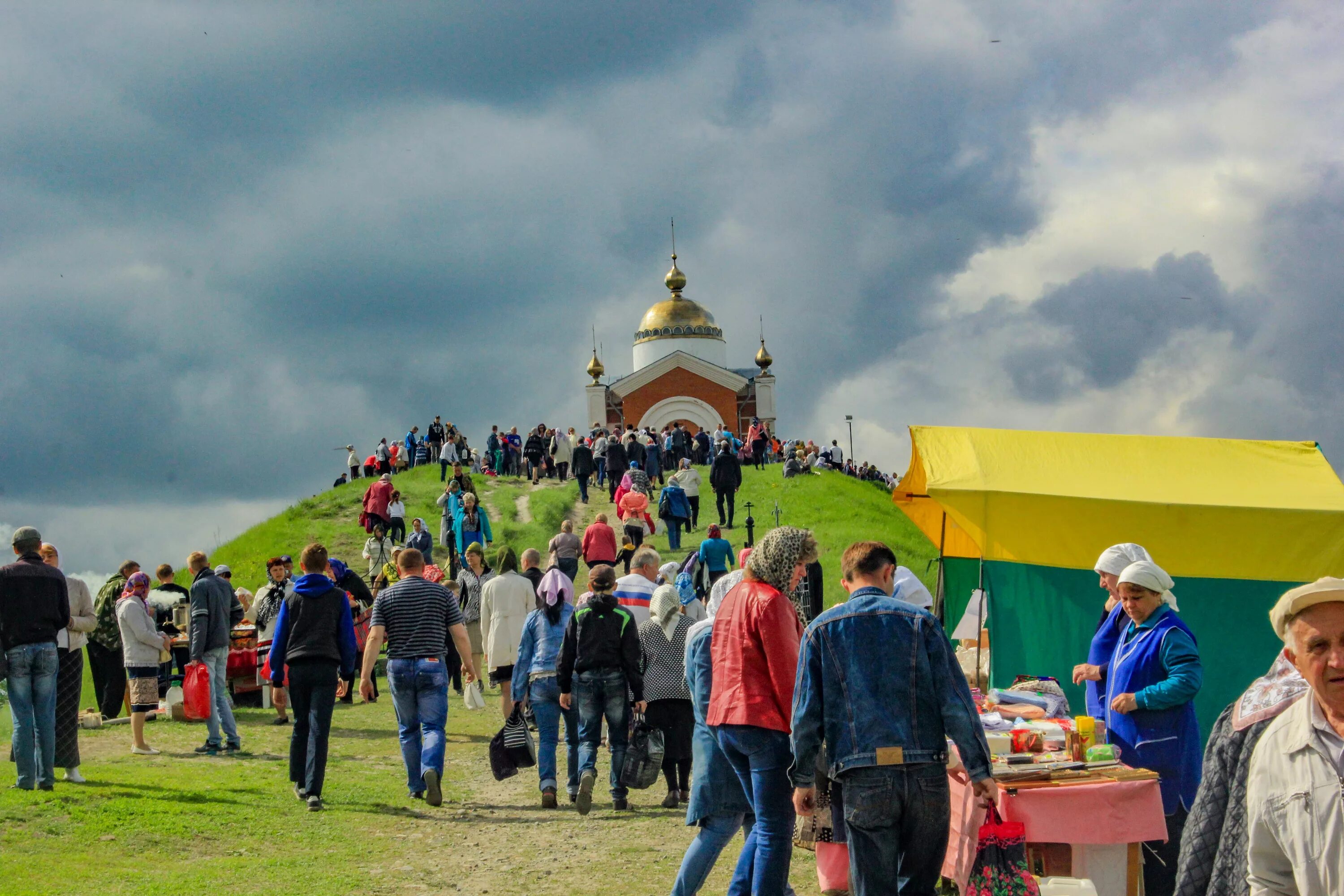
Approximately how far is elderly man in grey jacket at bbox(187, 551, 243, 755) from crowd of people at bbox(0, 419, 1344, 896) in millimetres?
23

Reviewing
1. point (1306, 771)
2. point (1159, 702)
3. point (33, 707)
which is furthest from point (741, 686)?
point (33, 707)

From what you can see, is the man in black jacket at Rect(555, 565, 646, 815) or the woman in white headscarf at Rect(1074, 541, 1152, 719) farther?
the man in black jacket at Rect(555, 565, 646, 815)

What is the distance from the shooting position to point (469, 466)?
124 feet

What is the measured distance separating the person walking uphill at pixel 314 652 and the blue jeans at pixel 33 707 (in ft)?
5.17

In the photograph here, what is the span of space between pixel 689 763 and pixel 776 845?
3.72m

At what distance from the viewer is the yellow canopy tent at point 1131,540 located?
10.2 m

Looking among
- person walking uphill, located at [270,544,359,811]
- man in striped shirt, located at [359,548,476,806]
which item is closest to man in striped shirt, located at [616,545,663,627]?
man in striped shirt, located at [359,548,476,806]

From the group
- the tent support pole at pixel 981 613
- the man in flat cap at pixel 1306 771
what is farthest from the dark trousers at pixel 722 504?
the man in flat cap at pixel 1306 771

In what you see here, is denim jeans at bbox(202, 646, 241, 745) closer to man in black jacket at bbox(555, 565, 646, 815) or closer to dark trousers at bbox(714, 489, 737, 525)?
man in black jacket at bbox(555, 565, 646, 815)

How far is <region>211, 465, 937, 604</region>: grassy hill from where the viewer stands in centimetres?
2586

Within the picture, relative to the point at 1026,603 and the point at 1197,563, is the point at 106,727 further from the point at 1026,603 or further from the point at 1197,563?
the point at 1197,563

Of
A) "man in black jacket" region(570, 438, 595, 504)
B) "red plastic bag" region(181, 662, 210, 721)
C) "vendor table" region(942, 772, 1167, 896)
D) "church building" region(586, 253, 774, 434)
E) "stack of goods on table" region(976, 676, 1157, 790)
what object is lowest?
"vendor table" region(942, 772, 1167, 896)

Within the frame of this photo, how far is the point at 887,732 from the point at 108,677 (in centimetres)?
1034

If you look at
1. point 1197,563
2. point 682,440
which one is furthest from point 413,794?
point 682,440
